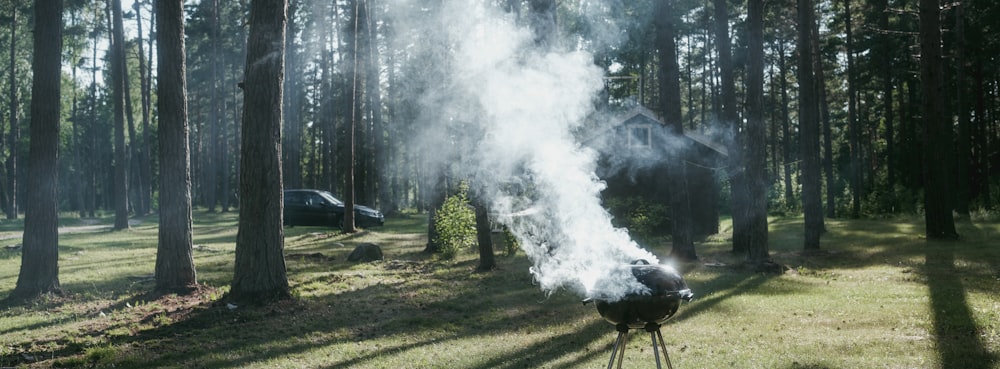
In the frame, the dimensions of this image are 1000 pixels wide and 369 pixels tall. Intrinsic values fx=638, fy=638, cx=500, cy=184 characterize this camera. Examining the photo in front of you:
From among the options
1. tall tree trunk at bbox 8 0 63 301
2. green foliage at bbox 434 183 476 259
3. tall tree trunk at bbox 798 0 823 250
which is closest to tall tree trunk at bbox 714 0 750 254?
tall tree trunk at bbox 798 0 823 250

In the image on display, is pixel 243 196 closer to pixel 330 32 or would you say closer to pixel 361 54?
pixel 361 54

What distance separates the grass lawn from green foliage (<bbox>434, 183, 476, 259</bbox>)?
39.2 inches

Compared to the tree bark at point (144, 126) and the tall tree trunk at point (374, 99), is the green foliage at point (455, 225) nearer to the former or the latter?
the tall tree trunk at point (374, 99)

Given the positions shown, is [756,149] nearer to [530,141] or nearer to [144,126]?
[530,141]

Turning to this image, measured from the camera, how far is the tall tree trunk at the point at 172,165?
34.7 feet

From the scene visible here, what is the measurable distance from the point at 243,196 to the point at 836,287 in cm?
1042

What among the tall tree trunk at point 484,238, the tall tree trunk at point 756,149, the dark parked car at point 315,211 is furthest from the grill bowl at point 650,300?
the dark parked car at point 315,211

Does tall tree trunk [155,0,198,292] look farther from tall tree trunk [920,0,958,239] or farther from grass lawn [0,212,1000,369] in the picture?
tall tree trunk [920,0,958,239]

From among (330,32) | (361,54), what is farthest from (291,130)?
(361,54)

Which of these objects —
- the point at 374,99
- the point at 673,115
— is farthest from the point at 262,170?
the point at 374,99

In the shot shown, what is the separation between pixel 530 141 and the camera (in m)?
11.2

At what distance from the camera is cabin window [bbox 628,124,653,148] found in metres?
23.1

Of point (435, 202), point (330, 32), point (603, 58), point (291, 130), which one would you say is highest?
point (330, 32)

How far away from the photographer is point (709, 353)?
23.5 feet
